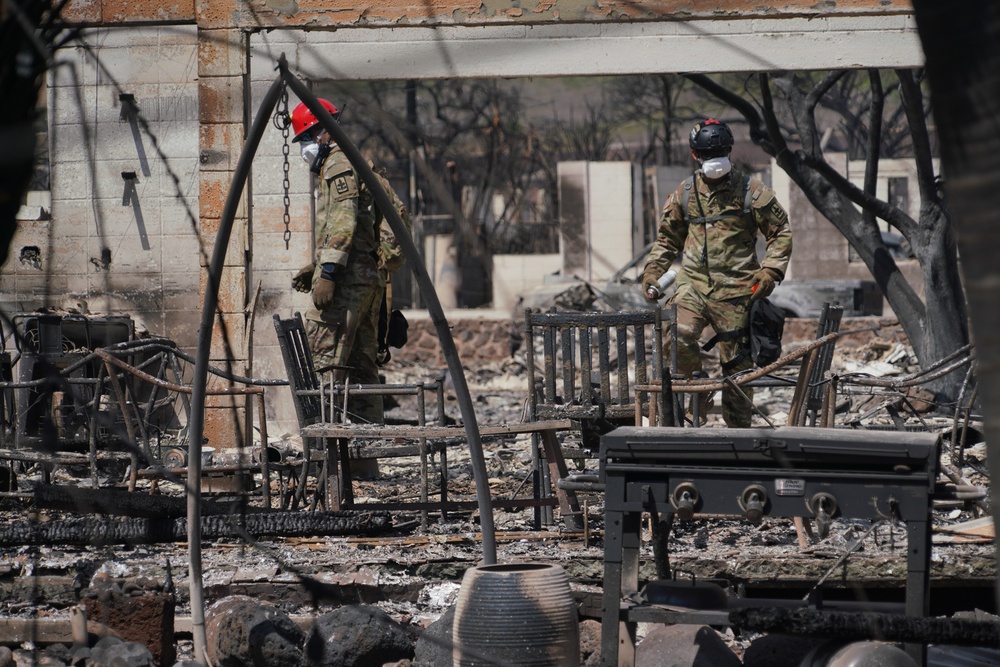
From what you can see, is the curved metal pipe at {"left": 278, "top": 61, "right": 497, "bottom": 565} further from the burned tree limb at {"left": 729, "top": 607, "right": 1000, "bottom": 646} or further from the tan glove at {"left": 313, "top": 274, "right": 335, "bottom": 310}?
the tan glove at {"left": 313, "top": 274, "right": 335, "bottom": 310}

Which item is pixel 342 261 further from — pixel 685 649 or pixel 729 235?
pixel 685 649

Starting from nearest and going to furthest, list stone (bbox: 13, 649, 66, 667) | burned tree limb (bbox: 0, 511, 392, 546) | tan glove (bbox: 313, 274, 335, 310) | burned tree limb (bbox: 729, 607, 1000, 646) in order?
burned tree limb (bbox: 729, 607, 1000, 646)
stone (bbox: 13, 649, 66, 667)
burned tree limb (bbox: 0, 511, 392, 546)
tan glove (bbox: 313, 274, 335, 310)

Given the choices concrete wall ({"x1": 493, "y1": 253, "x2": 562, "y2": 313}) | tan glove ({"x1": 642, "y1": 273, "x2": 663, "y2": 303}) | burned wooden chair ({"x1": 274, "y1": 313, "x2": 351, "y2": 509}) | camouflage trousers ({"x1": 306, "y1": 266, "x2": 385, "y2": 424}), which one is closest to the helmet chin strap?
camouflage trousers ({"x1": 306, "y1": 266, "x2": 385, "y2": 424})

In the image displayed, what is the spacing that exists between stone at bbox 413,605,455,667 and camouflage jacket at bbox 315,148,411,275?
2.95 meters

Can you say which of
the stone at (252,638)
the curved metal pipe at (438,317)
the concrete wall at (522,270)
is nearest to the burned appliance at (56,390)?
the stone at (252,638)

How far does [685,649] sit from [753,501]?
72 centimetres

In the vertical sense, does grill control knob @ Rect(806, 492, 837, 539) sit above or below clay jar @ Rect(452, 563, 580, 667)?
above

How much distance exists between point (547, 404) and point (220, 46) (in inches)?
180

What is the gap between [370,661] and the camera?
468cm

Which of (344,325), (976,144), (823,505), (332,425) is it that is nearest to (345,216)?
(344,325)

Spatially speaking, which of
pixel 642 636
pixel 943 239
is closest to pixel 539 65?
pixel 943 239

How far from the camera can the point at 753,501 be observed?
12.9 feet

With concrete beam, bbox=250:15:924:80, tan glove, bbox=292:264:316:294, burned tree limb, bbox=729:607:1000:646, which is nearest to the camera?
burned tree limb, bbox=729:607:1000:646

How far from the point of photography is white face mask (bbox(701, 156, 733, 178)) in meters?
7.45
